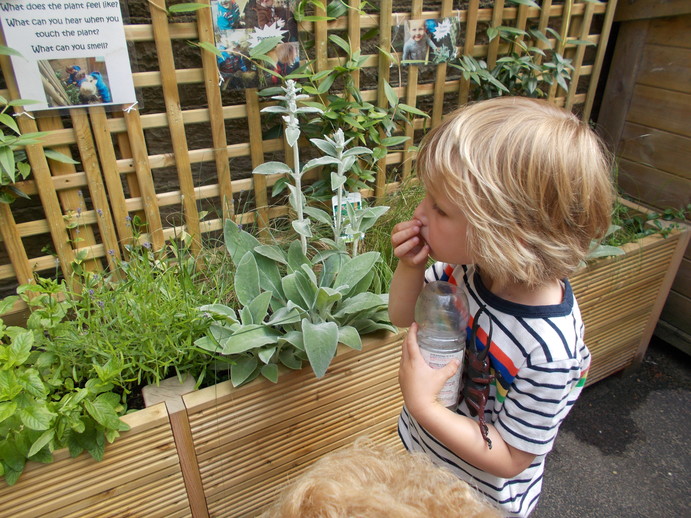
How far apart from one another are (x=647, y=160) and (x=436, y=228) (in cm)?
220

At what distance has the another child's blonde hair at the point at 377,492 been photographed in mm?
572

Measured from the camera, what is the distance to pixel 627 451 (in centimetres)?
223

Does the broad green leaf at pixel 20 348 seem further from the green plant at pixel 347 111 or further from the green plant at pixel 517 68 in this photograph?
the green plant at pixel 517 68

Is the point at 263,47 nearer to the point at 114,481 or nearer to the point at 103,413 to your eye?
the point at 103,413

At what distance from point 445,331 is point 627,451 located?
171 centimetres

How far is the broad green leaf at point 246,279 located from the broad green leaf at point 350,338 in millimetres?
292

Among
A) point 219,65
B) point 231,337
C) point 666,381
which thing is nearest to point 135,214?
point 219,65

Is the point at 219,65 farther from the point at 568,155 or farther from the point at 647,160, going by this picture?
the point at 647,160

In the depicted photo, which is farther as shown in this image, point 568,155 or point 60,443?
point 60,443

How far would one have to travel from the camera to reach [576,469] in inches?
84.4

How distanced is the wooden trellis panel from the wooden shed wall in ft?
1.15

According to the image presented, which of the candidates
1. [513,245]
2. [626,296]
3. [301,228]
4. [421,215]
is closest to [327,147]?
[301,228]

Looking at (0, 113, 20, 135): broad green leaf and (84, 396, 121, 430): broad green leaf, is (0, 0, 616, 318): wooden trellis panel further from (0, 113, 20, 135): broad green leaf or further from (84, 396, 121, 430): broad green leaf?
(84, 396, 121, 430): broad green leaf

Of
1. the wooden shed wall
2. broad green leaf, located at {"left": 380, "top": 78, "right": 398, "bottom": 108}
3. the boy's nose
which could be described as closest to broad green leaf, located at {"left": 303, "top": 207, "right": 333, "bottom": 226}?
broad green leaf, located at {"left": 380, "top": 78, "right": 398, "bottom": 108}
